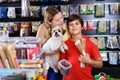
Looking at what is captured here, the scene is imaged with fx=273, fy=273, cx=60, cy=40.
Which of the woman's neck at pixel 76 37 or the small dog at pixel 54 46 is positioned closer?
the small dog at pixel 54 46

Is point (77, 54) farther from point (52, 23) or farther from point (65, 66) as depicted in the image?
point (52, 23)

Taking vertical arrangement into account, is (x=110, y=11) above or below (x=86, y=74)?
above

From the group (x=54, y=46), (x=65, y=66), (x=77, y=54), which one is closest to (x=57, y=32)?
(x=54, y=46)

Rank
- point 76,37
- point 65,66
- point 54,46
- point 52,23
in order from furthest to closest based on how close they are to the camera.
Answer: point 52,23 < point 76,37 < point 54,46 < point 65,66

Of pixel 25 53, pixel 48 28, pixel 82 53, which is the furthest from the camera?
pixel 48 28

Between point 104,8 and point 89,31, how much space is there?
57 cm

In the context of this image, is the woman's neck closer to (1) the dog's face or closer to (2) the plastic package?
(1) the dog's face

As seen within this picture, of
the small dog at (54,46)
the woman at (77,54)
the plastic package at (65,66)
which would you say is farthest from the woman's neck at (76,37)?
the plastic package at (65,66)

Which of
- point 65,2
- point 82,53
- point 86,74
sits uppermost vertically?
point 65,2

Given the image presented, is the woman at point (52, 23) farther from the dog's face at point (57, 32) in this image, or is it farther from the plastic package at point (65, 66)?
the plastic package at point (65, 66)

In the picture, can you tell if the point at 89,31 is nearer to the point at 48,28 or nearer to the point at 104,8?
the point at 104,8

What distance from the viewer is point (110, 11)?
5512mm

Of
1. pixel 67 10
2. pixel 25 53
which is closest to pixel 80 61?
pixel 25 53

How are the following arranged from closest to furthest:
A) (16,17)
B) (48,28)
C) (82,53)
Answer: (82,53) → (48,28) → (16,17)
